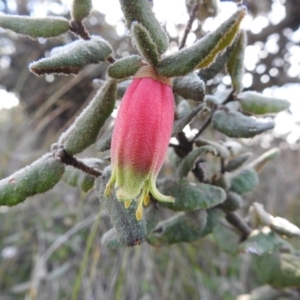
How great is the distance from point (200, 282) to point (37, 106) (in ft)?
5.46

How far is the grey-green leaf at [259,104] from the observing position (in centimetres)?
73

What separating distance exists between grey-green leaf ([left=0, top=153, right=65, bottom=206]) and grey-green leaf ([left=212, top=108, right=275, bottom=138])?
0.89 feet

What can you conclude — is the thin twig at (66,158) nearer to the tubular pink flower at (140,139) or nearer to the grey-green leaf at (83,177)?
the grey-green leaf at (83,177)

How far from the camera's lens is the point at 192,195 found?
66 cm

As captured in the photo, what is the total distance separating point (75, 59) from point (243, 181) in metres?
0.44

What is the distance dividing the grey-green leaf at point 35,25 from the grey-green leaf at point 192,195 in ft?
0.98

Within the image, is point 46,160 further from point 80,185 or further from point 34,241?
point 34,241

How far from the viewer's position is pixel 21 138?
278 cm

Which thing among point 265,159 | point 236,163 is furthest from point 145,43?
point 265,159

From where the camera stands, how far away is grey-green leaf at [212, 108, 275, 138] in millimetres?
641

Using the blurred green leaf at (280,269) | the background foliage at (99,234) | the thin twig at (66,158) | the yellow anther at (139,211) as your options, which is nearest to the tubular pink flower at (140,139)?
the yellow anther at (139,211)

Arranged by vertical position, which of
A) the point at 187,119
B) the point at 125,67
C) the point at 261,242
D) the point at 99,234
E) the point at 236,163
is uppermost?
the point at 125,67

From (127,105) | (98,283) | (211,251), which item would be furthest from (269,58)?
(127,105)

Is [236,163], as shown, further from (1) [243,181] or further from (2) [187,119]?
(2) [187,119]
